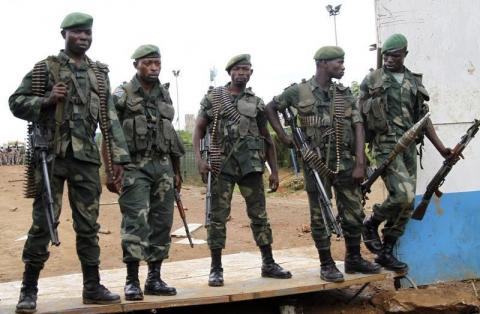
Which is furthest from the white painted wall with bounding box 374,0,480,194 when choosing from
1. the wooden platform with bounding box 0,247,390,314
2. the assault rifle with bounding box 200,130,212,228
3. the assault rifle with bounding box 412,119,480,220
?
the assault rifle with bounding box 200,130,212,228

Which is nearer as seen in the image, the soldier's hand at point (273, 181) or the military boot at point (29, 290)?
the military boot at point (29, 290)

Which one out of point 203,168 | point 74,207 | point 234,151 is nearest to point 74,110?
point 74,207

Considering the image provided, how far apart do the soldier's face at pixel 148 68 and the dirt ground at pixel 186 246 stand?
2677mm

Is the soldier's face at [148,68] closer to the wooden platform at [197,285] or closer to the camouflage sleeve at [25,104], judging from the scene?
the camouflage sleeve at [25,104]

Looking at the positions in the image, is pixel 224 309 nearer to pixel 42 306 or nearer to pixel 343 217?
pixel 343 217

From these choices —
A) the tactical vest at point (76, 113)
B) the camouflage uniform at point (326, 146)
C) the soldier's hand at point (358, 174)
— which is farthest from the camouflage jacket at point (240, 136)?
the tactical vest at point (76, 113)

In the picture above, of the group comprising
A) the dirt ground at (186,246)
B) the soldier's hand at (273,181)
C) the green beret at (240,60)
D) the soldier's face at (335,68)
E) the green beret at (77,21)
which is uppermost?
the green beret at (77,21)

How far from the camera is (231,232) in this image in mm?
12359

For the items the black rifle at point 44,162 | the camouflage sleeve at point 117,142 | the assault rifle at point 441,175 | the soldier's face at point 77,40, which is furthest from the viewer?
the assault rifle at point 441,175

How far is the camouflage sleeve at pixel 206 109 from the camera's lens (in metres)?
5.70

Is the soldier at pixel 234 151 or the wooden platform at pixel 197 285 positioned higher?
the soldier at pixel 234 151

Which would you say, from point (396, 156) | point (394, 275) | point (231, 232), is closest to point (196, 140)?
point (396, 156)

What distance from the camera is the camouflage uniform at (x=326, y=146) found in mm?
5711

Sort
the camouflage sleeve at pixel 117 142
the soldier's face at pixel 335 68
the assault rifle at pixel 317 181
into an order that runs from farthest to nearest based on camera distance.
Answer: the soldier's face at pixel 335 68
the assault rifle at pixel 317 181
the camouflage sleeve at pixel 117 142
